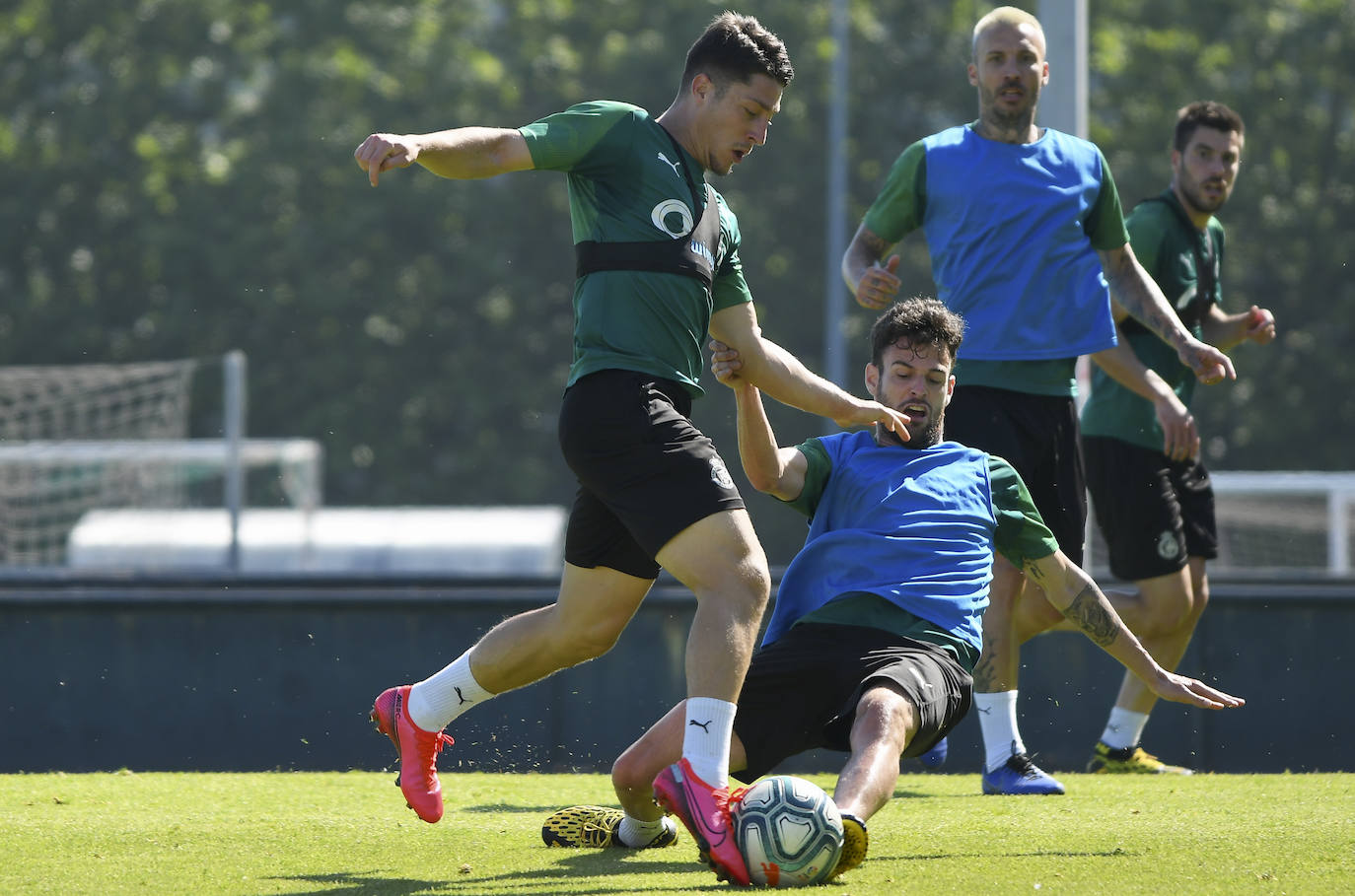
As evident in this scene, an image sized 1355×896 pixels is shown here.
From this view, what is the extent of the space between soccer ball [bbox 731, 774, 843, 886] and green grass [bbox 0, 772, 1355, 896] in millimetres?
83

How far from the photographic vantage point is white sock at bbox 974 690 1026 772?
19.7 feet

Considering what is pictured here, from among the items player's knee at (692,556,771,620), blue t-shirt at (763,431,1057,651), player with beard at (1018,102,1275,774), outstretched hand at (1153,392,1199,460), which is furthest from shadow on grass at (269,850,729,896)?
player with beard at (1018,102,1275,774)

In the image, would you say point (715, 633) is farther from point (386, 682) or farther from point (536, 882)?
point (386, 682)

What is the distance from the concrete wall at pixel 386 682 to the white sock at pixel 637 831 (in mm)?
2667

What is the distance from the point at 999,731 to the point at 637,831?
160 cm

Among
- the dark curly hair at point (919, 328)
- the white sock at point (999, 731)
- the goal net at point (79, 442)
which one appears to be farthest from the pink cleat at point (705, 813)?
the goal net at point (79, 442)

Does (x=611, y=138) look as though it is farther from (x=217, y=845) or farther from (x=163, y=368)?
(x=163, y=368)

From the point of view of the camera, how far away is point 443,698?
500 cm

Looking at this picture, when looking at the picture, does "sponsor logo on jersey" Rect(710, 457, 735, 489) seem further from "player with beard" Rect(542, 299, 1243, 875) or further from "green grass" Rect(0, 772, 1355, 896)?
"green grass" Rect(0, 772, 1355, 896)

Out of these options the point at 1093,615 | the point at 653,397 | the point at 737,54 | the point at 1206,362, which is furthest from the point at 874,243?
the point at 653,397

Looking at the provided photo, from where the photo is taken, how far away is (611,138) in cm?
468

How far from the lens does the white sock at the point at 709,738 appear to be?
4.33 m

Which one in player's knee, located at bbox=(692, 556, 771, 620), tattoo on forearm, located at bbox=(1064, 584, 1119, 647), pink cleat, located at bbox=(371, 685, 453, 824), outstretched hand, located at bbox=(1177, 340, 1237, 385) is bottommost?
pink cleat, located at bbox=(371, 685, 453, 824)

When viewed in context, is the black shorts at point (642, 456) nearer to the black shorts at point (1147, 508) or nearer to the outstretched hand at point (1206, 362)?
the outstretched hand at point (1206, 362)
